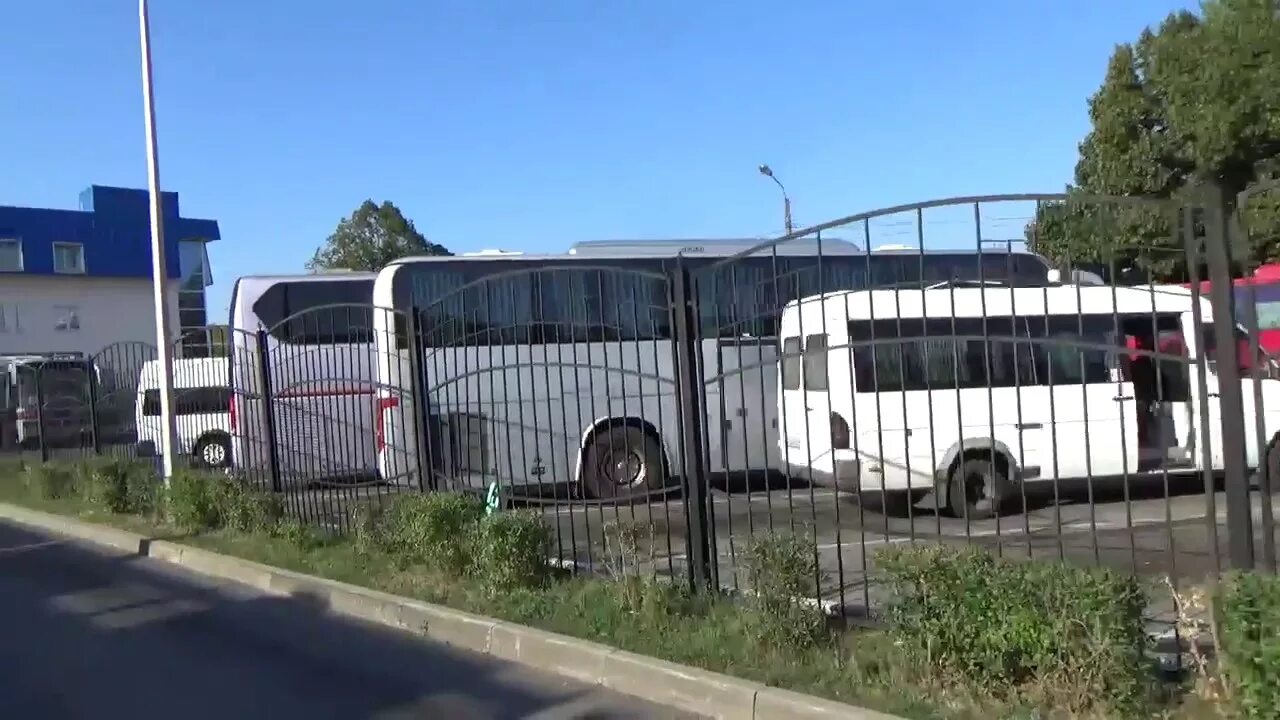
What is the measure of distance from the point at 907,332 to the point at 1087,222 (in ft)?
17.6

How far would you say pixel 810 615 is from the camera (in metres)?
6.29

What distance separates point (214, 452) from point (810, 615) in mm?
→ 11081

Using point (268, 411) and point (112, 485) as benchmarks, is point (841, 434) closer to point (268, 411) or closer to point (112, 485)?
point (268, 411)

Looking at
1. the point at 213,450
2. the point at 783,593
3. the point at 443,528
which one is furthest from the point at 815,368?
the point at 213,450

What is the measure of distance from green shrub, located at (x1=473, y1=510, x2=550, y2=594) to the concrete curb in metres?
0.40

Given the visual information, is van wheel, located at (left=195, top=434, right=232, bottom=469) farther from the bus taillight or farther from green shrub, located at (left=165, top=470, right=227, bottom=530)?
the bus taillight

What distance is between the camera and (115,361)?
52.1ft

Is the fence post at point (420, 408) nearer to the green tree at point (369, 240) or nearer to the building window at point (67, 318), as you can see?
the building window at point (67, 318)

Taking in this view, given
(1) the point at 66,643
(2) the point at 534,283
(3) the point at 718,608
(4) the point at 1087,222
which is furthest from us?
(2) the point at 534,283

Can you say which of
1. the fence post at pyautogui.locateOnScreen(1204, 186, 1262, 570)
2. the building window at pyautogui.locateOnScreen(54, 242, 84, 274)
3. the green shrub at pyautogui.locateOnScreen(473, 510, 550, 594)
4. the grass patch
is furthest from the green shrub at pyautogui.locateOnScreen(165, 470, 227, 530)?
the building window at pyautogui.locateOnScreen(54, 242, 84, 274)

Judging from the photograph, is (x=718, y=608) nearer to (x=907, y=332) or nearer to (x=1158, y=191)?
(x=907, y=332)

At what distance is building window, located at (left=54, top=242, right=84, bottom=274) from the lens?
44281 millimetres

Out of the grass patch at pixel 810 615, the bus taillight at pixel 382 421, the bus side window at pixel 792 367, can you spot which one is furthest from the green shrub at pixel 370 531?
the bus side window at pixel 792 367

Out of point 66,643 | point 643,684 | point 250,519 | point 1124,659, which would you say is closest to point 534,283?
point 250,519
